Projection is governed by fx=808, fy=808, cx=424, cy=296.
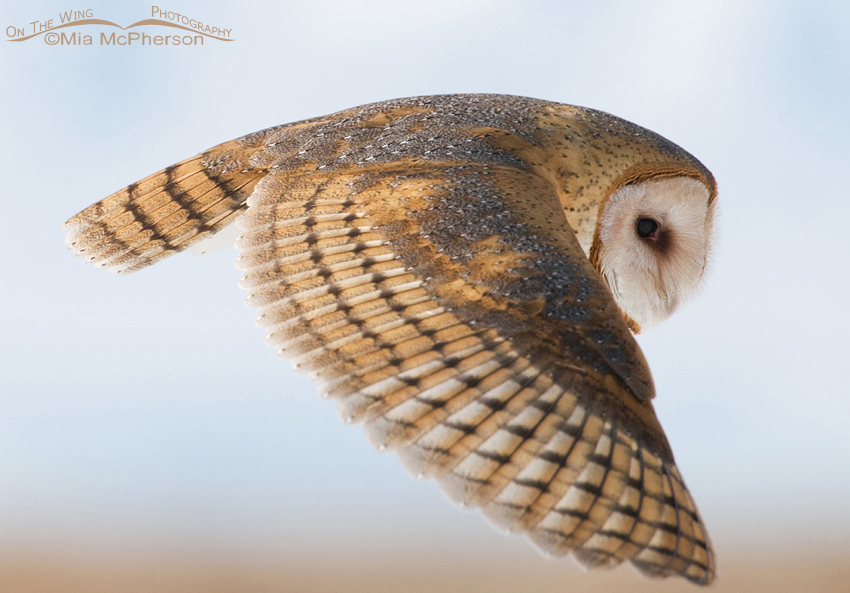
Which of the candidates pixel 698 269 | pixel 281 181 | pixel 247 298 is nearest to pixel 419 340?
pixel 247 298

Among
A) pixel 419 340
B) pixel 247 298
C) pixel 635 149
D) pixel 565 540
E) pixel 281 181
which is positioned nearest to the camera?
pixel 565 540

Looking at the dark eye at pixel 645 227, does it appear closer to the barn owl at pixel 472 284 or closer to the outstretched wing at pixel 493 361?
the barn owl at pixel 472 284

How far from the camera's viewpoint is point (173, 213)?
62.6 inches

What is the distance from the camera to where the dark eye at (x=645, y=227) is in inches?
64.9

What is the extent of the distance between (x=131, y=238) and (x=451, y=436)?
2.80ft

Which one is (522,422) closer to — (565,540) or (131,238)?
(565,540)

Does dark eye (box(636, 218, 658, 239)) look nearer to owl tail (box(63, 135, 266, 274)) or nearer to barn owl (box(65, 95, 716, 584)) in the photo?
barn owl (box(65, 95, 716, 584))

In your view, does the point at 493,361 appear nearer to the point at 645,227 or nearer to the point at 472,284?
the point at 472,284

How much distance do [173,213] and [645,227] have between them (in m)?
0.95

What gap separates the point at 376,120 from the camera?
1.51m

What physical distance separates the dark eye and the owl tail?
2.52ft

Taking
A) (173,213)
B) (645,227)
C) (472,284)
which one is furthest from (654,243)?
(173,213)

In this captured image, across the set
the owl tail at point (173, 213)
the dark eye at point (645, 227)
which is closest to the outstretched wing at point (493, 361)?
the owl tail at point (173, 213)

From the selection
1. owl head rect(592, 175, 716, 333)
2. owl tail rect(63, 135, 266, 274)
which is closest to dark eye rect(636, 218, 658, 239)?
owl head rect(592, 175, 716, 333)
